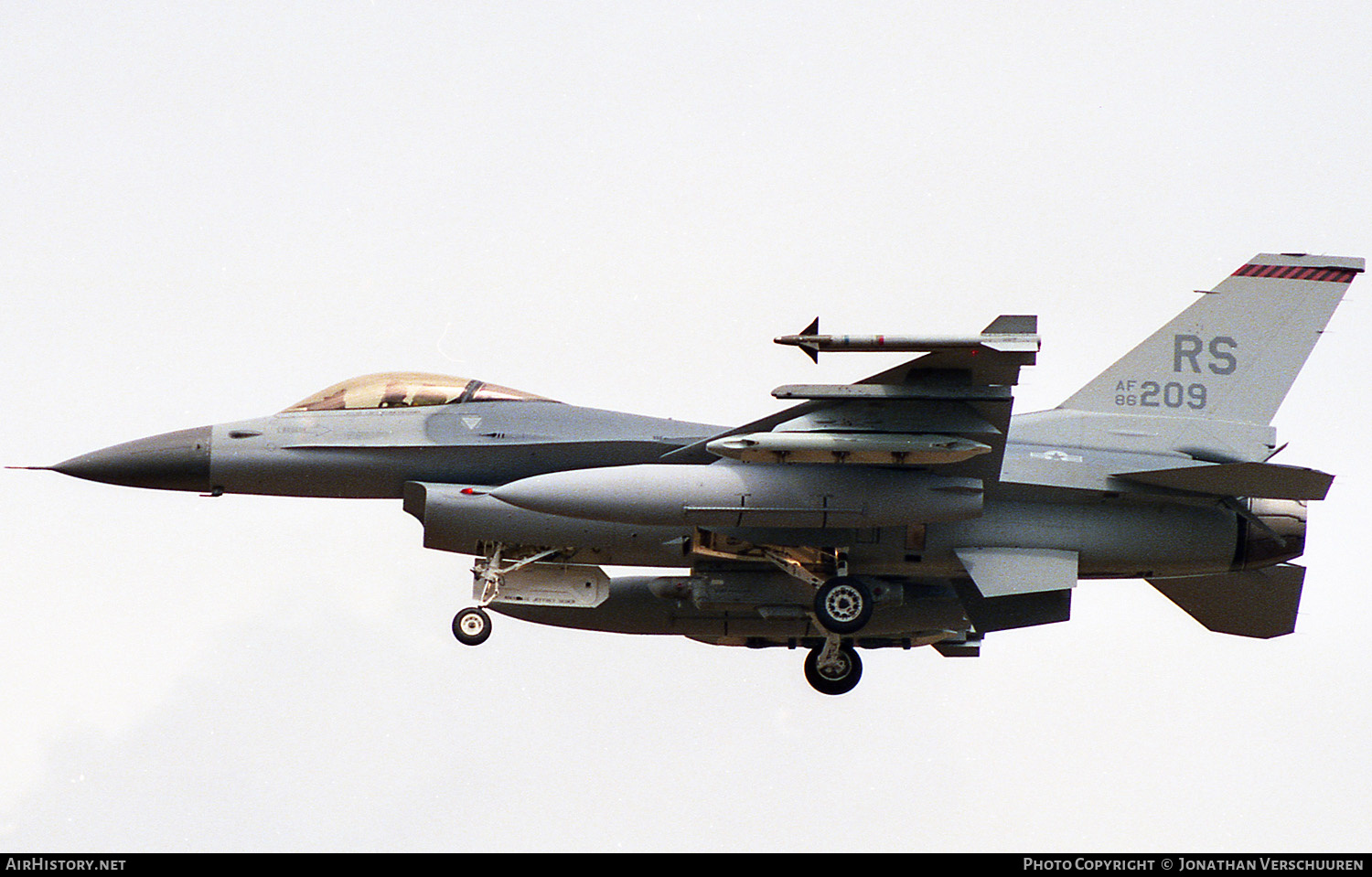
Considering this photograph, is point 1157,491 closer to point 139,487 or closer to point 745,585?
point 745,585

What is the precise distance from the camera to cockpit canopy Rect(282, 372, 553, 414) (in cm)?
1723

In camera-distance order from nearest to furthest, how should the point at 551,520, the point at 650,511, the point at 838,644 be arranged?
the point at 650,511 → the point at 551,520 → the point at 838,644

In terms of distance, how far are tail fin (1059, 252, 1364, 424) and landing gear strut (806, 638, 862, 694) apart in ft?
11.6

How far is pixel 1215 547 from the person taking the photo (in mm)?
17109

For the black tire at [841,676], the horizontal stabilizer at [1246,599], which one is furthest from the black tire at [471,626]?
the horizontal stabilizer at [1246,599]

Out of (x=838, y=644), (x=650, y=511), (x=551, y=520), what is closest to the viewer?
(x=650, y=511)

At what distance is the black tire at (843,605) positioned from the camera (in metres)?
16.5

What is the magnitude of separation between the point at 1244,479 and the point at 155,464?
1052cm

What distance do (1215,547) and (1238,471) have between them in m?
1.14

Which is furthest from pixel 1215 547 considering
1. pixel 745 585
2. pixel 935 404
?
pixel 745 585

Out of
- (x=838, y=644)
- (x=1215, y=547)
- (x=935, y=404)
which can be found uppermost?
(x=935, y=404)

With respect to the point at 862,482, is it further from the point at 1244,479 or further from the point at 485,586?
the point at 485,586

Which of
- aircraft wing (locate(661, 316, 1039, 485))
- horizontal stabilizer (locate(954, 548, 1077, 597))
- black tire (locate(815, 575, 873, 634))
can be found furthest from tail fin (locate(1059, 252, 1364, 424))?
black tire (locate(815, 575, 873, 634))

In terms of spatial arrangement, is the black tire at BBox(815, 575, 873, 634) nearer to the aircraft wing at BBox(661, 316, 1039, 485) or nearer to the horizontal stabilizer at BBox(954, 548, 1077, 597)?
the horizontal stabilizer at BBox(954, 548, 1077, 597)
